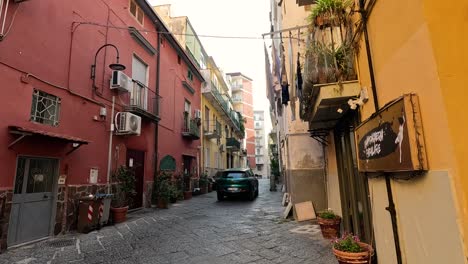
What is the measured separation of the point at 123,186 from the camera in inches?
352

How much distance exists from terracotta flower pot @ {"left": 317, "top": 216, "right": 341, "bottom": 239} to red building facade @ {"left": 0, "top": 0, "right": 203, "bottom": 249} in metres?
5.79

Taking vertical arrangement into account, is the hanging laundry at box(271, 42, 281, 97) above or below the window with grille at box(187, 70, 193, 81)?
below

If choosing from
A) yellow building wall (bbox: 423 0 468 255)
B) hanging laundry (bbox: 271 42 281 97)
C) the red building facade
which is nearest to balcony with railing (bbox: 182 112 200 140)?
the red building facade

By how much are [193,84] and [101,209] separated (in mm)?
11530

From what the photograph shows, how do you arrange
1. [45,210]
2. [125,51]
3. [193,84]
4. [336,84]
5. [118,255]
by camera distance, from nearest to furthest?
[336,84] < [118,255] < [45,210] < [125,51] < [193,84]

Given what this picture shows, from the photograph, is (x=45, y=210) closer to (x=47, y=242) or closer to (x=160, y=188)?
(x=47, y=242)

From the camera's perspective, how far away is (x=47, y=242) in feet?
19.1

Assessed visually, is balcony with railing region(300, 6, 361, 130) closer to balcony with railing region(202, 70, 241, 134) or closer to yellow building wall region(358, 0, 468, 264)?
yellow building wall region(358, 0, 468, 264)

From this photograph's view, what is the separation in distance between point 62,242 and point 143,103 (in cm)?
592

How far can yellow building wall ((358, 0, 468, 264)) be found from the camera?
194cm

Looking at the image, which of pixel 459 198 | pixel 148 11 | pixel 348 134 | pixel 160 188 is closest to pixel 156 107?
pixel 160 188

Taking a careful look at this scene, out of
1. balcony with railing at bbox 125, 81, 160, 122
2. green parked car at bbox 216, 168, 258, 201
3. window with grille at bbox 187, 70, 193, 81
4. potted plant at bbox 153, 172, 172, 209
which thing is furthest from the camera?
window with grille at bbox 187, 70, 193, 81

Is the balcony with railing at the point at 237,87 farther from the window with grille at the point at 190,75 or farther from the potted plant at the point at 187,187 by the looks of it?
the potted plant at the point at 187,187

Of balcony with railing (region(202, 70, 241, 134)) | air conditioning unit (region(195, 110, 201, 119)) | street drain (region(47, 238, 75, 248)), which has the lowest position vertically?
street drain (region(47, 238, 75, 248))
